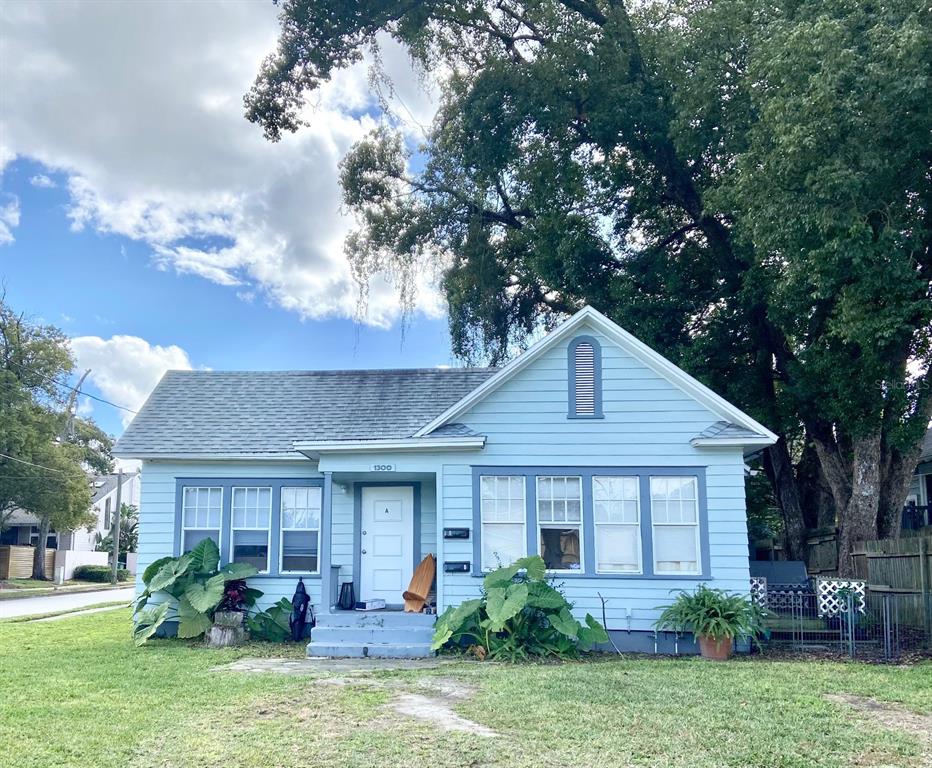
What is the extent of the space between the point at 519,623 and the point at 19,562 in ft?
116

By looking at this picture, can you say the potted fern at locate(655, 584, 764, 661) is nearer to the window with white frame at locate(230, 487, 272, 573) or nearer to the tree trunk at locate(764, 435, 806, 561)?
the window with white frame at locate(230, 487, 272, 573)

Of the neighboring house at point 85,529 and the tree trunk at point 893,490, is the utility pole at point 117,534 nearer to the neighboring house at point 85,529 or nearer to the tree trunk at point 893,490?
the neighboring house at point 85,529

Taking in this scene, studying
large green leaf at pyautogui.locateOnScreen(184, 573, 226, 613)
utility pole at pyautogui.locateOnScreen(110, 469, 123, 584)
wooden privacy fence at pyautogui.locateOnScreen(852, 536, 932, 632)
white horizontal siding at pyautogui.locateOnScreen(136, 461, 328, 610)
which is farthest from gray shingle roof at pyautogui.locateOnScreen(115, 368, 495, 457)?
utility pole at pyautogui.locateOnScreen(110, 469, 123, 584)

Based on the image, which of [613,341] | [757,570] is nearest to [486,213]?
[613,341]

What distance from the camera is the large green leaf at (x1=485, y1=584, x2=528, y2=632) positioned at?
11781mm

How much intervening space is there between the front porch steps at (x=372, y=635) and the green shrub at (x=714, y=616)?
3545 mm

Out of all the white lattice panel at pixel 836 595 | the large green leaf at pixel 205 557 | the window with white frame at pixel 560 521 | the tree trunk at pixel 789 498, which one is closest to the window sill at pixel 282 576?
the large green leaf at pixel 205 557

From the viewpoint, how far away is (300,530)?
48.3 ft

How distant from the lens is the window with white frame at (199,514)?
1477cm

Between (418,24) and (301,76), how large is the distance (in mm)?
3009

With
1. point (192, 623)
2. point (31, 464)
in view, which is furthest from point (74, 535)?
point (192, 623)

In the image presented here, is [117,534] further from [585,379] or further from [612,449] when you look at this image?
[612,449]

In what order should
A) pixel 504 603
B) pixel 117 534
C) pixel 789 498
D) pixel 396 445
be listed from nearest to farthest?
1. pixel 504 603
2. pixel 396 445
3. pixel 789 498
4. pixel 117 534

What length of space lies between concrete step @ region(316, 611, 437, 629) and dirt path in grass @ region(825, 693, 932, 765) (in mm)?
5960
